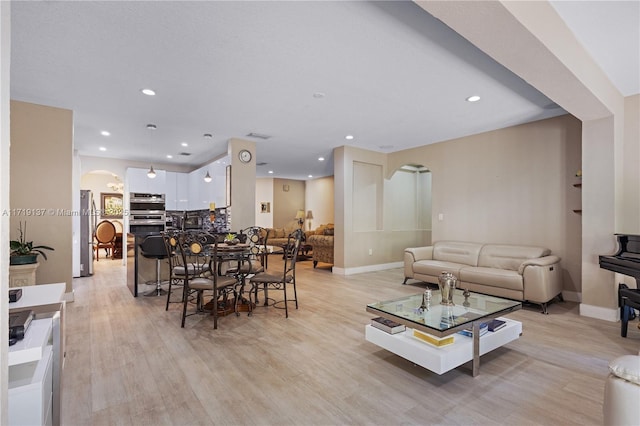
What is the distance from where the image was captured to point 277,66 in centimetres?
300

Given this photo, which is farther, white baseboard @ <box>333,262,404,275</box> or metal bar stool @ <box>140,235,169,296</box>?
white baseboard @ <box>333,262,404,275</box>

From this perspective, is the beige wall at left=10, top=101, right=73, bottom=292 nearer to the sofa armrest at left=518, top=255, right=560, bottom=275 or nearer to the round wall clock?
the round wall clock

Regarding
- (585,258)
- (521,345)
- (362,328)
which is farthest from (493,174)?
(362,328)

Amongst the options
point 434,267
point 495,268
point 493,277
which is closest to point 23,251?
point 434,267

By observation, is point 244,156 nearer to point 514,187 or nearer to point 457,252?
point 457,252

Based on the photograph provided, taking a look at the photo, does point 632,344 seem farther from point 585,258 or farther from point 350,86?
point 350,86

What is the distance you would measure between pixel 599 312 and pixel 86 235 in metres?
8.64

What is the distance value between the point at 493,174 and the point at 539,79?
2.96 metres

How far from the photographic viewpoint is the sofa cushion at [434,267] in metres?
4.84

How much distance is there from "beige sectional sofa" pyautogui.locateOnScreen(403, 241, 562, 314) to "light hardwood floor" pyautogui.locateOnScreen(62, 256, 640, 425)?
1.37ft

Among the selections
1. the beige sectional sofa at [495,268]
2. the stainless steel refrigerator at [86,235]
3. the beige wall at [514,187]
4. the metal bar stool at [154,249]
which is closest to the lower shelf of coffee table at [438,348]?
the beige sectional sofa at [495,268]

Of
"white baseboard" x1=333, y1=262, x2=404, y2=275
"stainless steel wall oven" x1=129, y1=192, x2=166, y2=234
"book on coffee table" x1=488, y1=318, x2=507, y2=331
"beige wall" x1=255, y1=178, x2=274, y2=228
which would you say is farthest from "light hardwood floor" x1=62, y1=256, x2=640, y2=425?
"beige wall" x1=255, y1=178, x2=274, y2=228

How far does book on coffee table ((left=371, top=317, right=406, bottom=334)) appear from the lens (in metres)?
2.54

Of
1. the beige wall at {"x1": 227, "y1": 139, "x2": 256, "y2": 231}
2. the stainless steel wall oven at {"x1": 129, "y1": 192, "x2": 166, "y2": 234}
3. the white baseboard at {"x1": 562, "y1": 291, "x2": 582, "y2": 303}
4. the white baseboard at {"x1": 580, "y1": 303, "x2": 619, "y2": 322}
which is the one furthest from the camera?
the stainless steel wall oven at {"x1": 129, "y1": 192, "x2": 166, "y2": 234}
